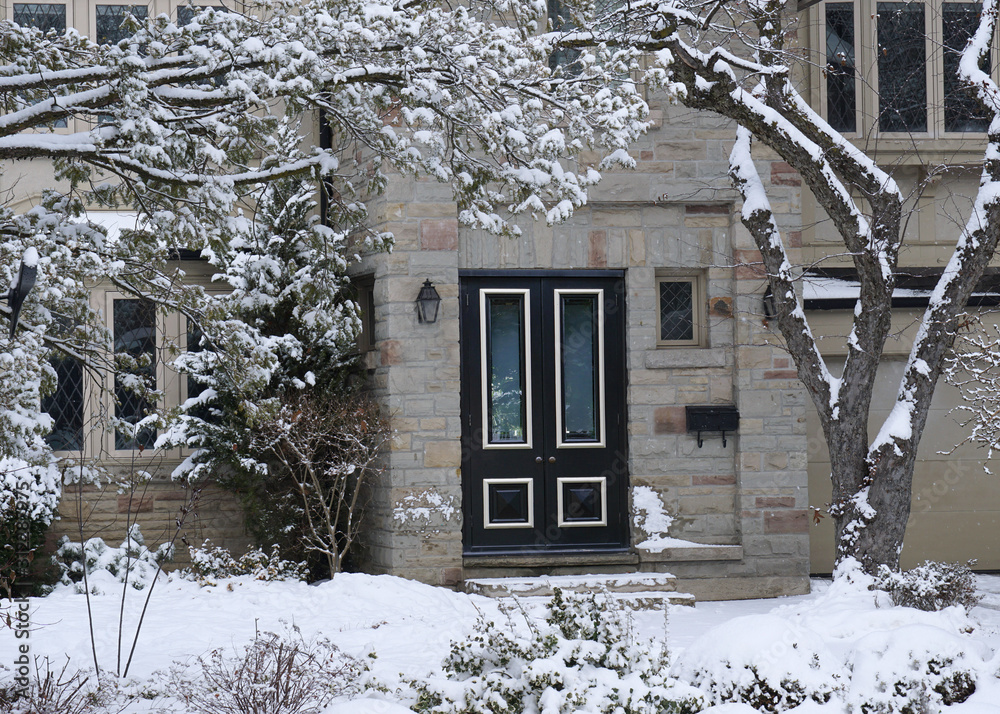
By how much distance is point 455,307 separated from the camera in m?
9.16

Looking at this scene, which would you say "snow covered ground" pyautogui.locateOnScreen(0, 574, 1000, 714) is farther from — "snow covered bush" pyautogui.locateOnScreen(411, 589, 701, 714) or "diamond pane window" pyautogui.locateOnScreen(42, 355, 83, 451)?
"diamond pane window" pyautogui.locateOnScreen(42, 355, 83, 451)

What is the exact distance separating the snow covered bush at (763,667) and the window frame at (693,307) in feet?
15.6

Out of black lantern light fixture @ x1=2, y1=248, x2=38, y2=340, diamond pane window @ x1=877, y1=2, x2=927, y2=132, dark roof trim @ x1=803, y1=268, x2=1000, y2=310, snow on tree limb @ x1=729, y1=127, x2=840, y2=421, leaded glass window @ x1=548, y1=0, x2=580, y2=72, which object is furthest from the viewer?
diamond pane window @ x1=877, y1=2, x2=927, y2=132

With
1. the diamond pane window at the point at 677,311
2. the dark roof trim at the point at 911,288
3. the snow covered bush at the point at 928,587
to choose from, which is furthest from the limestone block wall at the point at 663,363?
the snow covered bush at the point at 928,587

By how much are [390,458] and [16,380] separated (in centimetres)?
450

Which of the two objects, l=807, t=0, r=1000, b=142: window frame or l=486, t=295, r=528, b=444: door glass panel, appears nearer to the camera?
l=486, t=295, r=528, b=444: door glass panel

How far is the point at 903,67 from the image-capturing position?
10797mm

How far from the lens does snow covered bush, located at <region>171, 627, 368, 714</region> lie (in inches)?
184

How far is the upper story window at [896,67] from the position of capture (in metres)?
10.7

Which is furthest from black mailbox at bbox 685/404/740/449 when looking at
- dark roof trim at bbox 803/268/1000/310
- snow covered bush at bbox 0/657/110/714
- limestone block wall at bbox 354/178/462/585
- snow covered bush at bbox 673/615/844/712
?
snow covered bush at bbox 0/657/110/714

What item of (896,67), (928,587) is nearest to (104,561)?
(928,587)

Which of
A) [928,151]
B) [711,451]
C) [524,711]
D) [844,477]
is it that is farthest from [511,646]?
[928,151]

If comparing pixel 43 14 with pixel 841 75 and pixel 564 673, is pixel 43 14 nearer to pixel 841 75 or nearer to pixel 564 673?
pixel 841 75

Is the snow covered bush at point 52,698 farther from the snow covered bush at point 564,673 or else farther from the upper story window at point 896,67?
the upper story window at point 896,67
